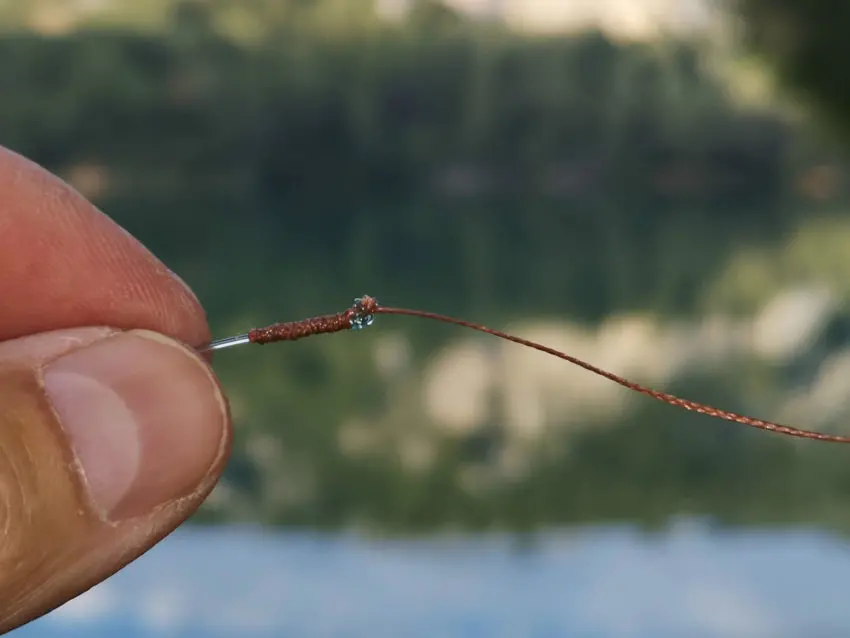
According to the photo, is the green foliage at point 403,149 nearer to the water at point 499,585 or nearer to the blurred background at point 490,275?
the blurred background at point 490,275

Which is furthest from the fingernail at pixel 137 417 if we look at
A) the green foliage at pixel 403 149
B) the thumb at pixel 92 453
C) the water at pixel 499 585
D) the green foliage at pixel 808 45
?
the green foliage at pixel 808 45

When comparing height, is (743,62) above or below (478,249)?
above

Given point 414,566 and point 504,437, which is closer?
point 414,566

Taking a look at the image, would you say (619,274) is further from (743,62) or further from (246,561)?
(246,561)

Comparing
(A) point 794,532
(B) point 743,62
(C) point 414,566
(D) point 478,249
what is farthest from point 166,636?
(B) point 743,62

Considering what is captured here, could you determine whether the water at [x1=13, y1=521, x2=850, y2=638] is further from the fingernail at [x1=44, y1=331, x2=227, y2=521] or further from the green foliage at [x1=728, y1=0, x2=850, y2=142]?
the green foliage at [x1=728, y1=0, x2=850, y2=142]

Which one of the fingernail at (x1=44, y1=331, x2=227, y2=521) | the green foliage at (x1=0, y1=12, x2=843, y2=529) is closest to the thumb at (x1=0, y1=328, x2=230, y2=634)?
the fingernail at (x1=44, y1=331, x2=227, y2=521)

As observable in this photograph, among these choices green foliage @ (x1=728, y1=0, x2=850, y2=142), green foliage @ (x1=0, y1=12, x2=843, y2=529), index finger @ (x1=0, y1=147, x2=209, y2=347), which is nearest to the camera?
index finger @ (x1=0, y1=147, x2=209, y2=347)
